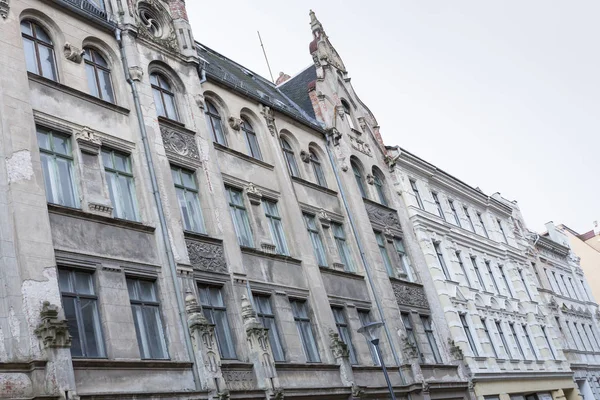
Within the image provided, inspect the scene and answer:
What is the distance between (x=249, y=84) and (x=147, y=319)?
15.9 m

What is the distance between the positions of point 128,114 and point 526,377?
25189mm

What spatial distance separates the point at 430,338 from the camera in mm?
30688

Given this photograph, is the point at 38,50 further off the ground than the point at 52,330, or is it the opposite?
the point at 38,50

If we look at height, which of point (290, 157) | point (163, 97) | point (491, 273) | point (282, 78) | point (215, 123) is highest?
point (282, 78)

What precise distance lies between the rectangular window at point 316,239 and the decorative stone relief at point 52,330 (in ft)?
41.5

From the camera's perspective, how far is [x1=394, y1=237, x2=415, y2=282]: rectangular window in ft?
105

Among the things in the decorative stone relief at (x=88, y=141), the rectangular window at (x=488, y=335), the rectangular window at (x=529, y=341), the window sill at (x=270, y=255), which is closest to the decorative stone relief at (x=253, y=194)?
the window sill at (x=270, y=255)

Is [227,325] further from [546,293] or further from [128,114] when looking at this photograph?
[546,293]

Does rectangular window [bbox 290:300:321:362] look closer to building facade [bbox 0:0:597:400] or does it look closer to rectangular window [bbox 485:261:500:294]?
building facade [bbox 0:0:597:400]

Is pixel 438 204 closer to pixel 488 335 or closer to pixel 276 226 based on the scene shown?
pixel 488 335

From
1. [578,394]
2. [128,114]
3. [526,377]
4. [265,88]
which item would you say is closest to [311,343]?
[128,114]

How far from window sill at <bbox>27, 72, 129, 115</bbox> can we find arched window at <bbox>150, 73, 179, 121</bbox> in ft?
6.73

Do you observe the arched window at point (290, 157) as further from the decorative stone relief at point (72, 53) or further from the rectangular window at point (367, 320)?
the decorative stone relief at point (72, 53)

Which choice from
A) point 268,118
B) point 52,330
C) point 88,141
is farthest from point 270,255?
point 52,330
